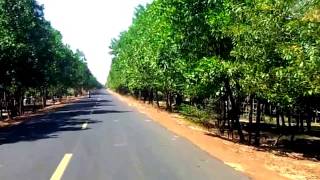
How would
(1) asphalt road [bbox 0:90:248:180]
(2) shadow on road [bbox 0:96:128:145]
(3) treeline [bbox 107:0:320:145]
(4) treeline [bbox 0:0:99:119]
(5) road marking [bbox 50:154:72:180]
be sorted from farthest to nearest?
(4) treeline [bbox 0:0:99:119]
(2) shadow on road [bbox 0:96:128:145]
(3) treeline [bbox 107:0:320:145]
(1) asphalt road [bbox 0:90:248:180]
(5) road marking [bbox 50:154:72:180]

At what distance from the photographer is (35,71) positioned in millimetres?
35781

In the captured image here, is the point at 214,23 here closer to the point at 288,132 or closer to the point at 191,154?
the point at 191,154

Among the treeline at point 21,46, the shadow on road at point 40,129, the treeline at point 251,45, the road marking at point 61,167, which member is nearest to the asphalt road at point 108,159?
the road marking at point 61,167

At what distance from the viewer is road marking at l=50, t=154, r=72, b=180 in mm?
9539

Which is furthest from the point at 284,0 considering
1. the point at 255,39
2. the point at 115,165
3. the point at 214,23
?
the point at 115,165

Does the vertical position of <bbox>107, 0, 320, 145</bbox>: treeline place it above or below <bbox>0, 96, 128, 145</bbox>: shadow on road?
above

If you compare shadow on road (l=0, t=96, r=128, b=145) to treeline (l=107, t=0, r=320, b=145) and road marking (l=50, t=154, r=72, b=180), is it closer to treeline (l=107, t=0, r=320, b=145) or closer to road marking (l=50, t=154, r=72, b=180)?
road marking (l=50, t=154, r=72, b=180)

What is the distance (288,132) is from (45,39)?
918 inches

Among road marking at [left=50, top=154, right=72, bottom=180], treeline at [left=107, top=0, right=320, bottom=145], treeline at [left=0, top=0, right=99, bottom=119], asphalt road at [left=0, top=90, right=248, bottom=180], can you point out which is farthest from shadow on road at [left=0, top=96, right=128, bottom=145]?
treeline at [left=107, top=0, right=320, bottom=145]

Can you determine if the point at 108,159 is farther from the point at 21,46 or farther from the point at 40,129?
the point at 21,46

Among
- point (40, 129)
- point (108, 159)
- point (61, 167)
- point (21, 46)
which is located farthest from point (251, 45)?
point (21, 46)

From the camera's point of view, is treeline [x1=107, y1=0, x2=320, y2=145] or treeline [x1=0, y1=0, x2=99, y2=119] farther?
treeline [x1=0, y1=0, x2=99, y2=119]

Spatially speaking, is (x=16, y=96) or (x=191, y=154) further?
(x=16, y=96)

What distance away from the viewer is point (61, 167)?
35.2 ft
